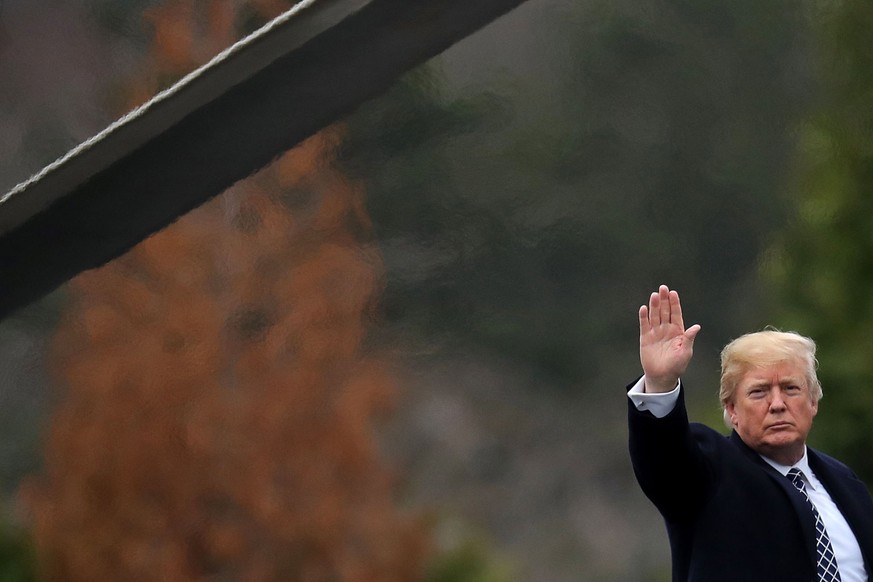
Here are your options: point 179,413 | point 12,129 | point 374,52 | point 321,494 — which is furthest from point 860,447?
point 374,52

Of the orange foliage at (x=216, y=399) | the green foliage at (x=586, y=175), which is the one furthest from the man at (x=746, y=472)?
the orange foliage at (x=216, y=399)

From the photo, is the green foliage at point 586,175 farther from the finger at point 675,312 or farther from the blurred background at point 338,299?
the finger at point 675,312

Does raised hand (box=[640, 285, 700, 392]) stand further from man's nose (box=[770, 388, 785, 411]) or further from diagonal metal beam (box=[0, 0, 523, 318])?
diagonal metal beam (box=[0, 0, 523, 318])

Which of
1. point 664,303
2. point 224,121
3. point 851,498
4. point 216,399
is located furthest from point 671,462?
point 216,399

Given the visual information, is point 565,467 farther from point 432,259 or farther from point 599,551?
point 432,259

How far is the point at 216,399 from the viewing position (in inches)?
145

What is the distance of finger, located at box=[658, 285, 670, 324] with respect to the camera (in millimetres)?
1296

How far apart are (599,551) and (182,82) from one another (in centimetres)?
508

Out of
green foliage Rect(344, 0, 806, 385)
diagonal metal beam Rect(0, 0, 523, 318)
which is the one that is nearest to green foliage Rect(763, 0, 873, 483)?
green foliage Rect(344, 0, 806, 385)

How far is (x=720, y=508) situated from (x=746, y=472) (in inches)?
2.5

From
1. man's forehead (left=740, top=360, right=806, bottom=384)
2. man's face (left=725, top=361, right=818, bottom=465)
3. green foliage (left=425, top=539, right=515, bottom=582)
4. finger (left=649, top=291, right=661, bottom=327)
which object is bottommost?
green foliage (left=425, top=539, right=515, bottom=582)

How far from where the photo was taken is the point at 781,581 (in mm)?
1294

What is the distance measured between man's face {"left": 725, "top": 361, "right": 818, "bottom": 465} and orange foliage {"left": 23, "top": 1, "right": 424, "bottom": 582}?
238 cm

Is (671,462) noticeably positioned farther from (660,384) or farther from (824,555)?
(824,555)
